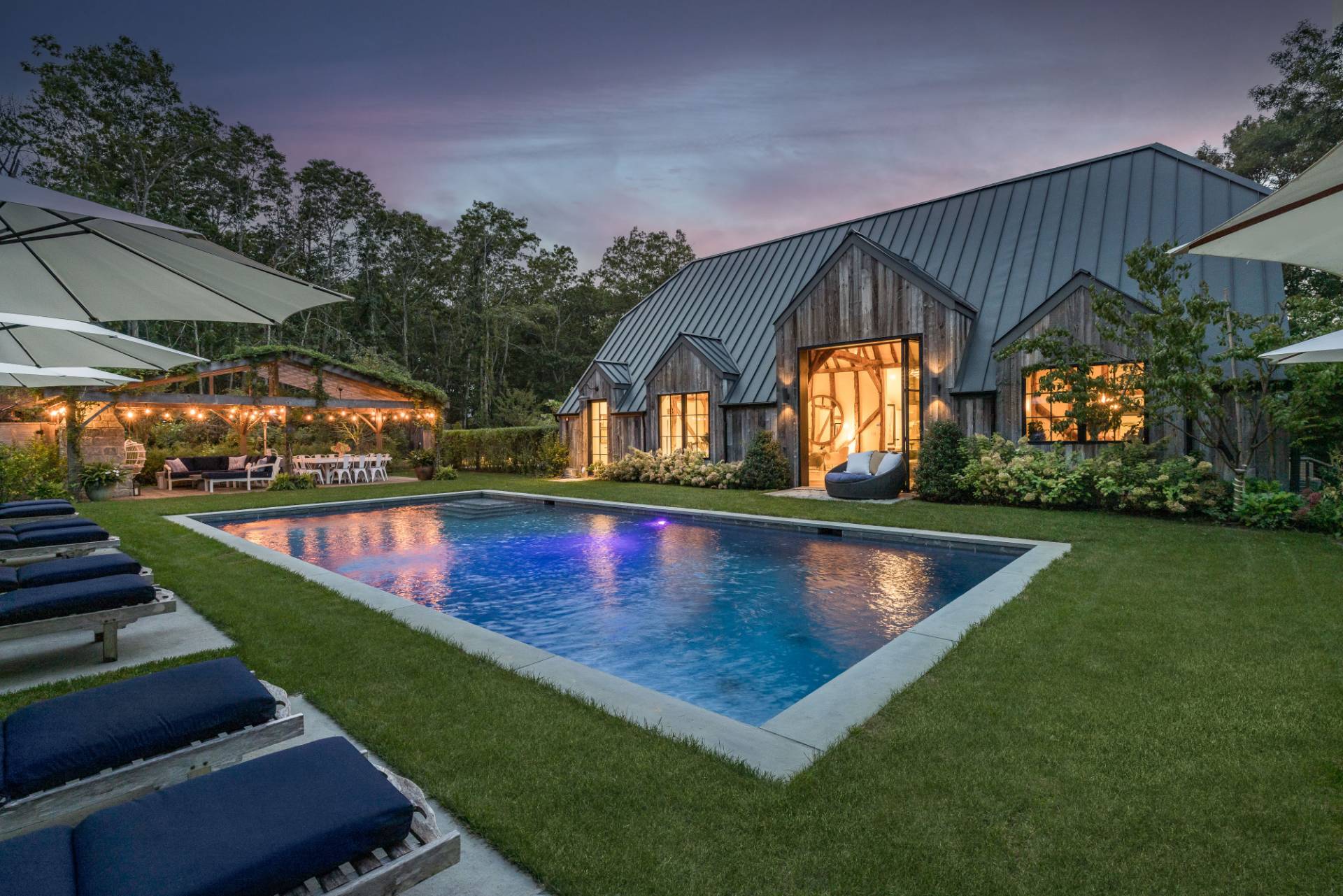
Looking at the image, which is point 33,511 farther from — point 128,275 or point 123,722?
point 123,722

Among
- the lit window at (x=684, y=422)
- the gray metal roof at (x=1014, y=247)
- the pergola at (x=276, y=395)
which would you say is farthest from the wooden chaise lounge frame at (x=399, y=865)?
the pergola at (x=276, y=395)

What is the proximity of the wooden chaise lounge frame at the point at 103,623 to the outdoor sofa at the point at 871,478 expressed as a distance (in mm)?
10062

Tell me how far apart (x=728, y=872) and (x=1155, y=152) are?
53.4 ft

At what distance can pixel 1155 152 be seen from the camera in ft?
41.9

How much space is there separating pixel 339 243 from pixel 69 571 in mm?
32175

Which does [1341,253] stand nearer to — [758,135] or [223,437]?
[758,135]

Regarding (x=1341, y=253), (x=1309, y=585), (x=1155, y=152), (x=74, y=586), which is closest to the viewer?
(x=1341, y=253)

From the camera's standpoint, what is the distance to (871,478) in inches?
456

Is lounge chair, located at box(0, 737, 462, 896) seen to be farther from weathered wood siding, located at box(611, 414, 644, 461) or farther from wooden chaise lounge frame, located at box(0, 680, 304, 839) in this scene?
weathered wood siding, located at box(611, 414, 644, 461)

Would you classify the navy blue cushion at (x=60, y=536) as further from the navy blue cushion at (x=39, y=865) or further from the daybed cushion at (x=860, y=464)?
the daybed cushion at (x=860, y=464)

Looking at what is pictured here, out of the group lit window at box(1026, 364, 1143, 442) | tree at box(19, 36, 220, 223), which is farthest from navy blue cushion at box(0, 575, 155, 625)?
tree at box(19, 36, 220, 223)

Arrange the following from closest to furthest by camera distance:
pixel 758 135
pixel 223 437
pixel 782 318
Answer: pixel 782 318 < pixel 758 135 < pixel 223 437

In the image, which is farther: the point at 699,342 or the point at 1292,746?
the point at 699,342

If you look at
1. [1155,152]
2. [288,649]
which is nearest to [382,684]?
[288,649]
